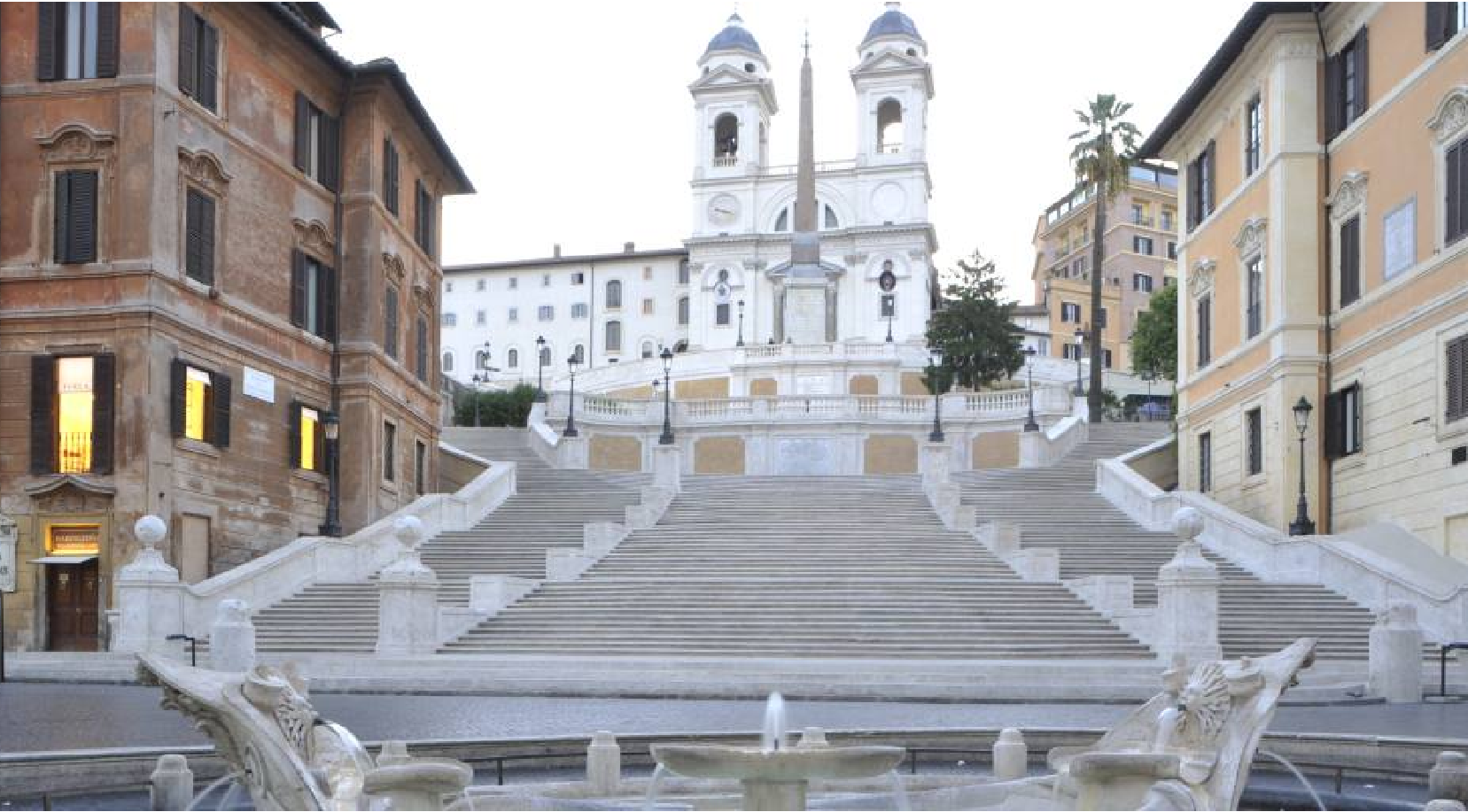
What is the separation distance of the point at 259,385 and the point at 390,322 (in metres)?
7.10

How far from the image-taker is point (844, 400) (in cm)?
5331

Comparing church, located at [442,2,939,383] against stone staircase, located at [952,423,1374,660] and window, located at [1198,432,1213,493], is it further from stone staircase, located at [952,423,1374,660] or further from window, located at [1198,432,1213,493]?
window, located at [1198,432,1213,493]

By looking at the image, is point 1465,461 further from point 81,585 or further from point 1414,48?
point 81,585

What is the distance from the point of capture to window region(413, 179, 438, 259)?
43281 millimetres

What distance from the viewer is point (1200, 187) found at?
4112 cm

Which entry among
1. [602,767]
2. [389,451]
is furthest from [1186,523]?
[389,451]

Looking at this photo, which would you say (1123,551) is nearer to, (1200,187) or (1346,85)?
(1346,85)

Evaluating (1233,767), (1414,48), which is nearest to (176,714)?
(1233,767)

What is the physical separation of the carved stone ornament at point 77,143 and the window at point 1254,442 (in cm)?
2428

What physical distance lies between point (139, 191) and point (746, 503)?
1565cm

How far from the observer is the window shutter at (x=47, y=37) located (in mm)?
29406

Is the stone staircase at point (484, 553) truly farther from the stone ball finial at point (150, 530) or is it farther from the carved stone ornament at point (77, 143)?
the carved stone ornament at point (77, 143)

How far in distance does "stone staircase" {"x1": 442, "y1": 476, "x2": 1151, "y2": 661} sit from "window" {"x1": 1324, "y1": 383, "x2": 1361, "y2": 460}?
739 cm

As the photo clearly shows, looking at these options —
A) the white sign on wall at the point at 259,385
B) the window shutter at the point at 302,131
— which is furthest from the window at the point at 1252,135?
the white sign on wall at the point at 259,385
